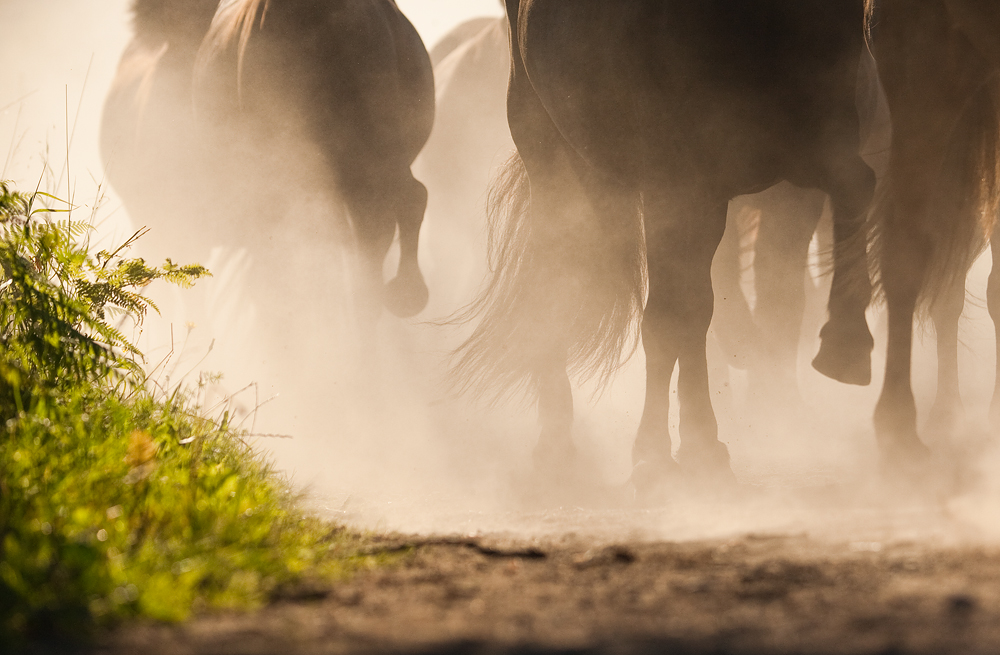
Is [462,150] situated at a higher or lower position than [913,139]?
higher

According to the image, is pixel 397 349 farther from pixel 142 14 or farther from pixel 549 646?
pixel 549 646

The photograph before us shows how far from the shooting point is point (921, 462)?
2629mm

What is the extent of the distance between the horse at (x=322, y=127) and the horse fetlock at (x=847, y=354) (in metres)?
2.32

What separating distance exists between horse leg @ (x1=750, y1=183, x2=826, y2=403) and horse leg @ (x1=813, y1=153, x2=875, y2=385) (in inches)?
75.0

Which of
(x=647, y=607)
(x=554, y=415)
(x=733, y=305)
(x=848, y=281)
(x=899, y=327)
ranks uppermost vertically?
(x=733, y=305)

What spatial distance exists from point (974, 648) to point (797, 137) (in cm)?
223

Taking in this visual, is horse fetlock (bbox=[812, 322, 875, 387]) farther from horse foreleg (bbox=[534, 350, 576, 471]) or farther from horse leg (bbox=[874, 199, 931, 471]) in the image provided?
horse foreleg (bbox=[534, 350, 576, 471])

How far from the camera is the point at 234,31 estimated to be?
447cm

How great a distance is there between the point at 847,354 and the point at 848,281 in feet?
0.96

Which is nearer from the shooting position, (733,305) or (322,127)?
(322,127)

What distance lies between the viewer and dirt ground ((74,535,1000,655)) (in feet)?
3.18

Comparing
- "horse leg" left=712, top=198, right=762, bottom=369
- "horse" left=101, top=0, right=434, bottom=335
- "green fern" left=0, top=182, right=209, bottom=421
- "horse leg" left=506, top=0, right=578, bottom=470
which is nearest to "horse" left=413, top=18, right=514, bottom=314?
"horse" left=101, top=0, right=434, bottom=335

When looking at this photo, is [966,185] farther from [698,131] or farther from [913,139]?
[698,131]

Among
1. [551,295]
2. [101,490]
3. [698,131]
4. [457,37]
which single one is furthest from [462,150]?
[101,490]
